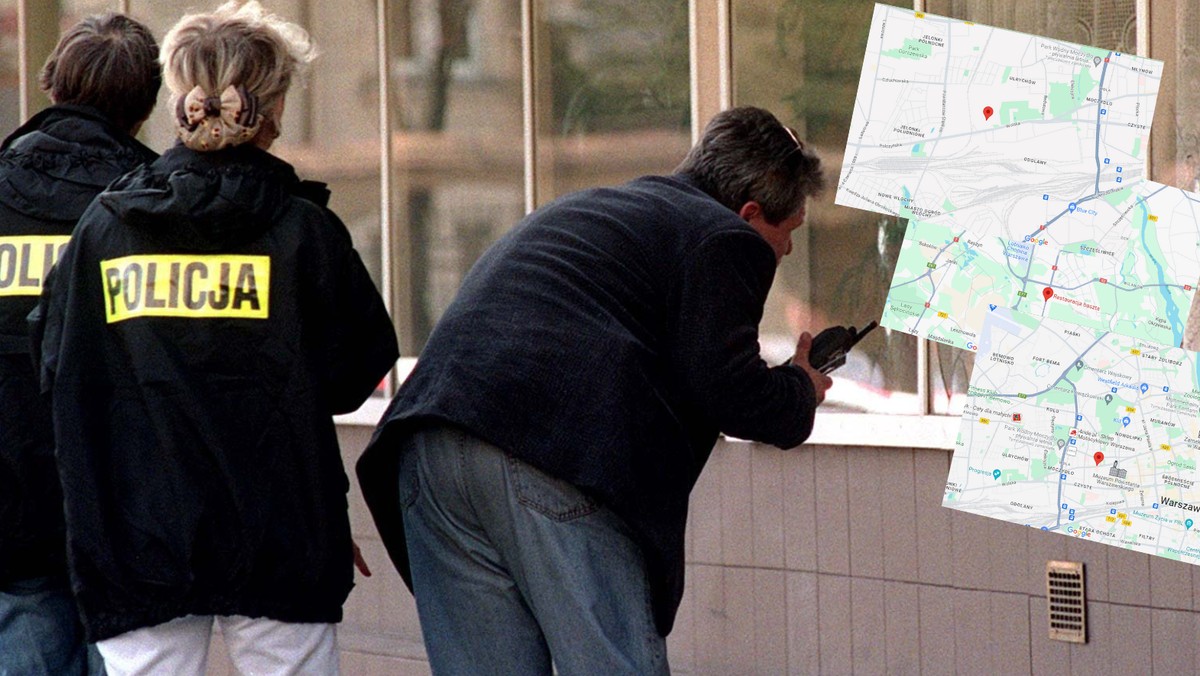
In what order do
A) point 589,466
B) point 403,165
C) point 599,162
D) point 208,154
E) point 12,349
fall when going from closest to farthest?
point 589,466
point 208,154
point 12,349
point 599,162
point 403,165

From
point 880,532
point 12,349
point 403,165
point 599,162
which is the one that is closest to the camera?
point 12,349

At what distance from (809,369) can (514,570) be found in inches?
28.5

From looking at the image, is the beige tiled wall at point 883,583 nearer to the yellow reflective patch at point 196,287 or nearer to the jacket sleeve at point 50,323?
the yellow reflective patch at point 196,287

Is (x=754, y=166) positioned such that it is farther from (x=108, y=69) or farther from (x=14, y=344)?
(x=14, y=344)

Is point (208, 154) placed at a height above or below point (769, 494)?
above

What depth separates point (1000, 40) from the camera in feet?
11.8

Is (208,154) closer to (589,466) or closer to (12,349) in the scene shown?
(12,349)

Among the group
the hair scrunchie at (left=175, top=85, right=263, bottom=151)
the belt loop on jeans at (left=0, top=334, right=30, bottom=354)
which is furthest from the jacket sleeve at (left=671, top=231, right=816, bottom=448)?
the belt loop on jeans at (left=0, top=334, right=30, bottom=354)

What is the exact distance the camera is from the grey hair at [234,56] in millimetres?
3480

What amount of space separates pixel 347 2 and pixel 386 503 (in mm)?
4560

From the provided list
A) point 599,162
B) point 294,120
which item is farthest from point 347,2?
point 599,162

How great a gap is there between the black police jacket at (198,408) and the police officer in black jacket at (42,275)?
0.45 metres

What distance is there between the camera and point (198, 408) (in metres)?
3.39

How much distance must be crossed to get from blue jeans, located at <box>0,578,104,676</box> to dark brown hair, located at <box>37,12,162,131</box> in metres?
1.06
